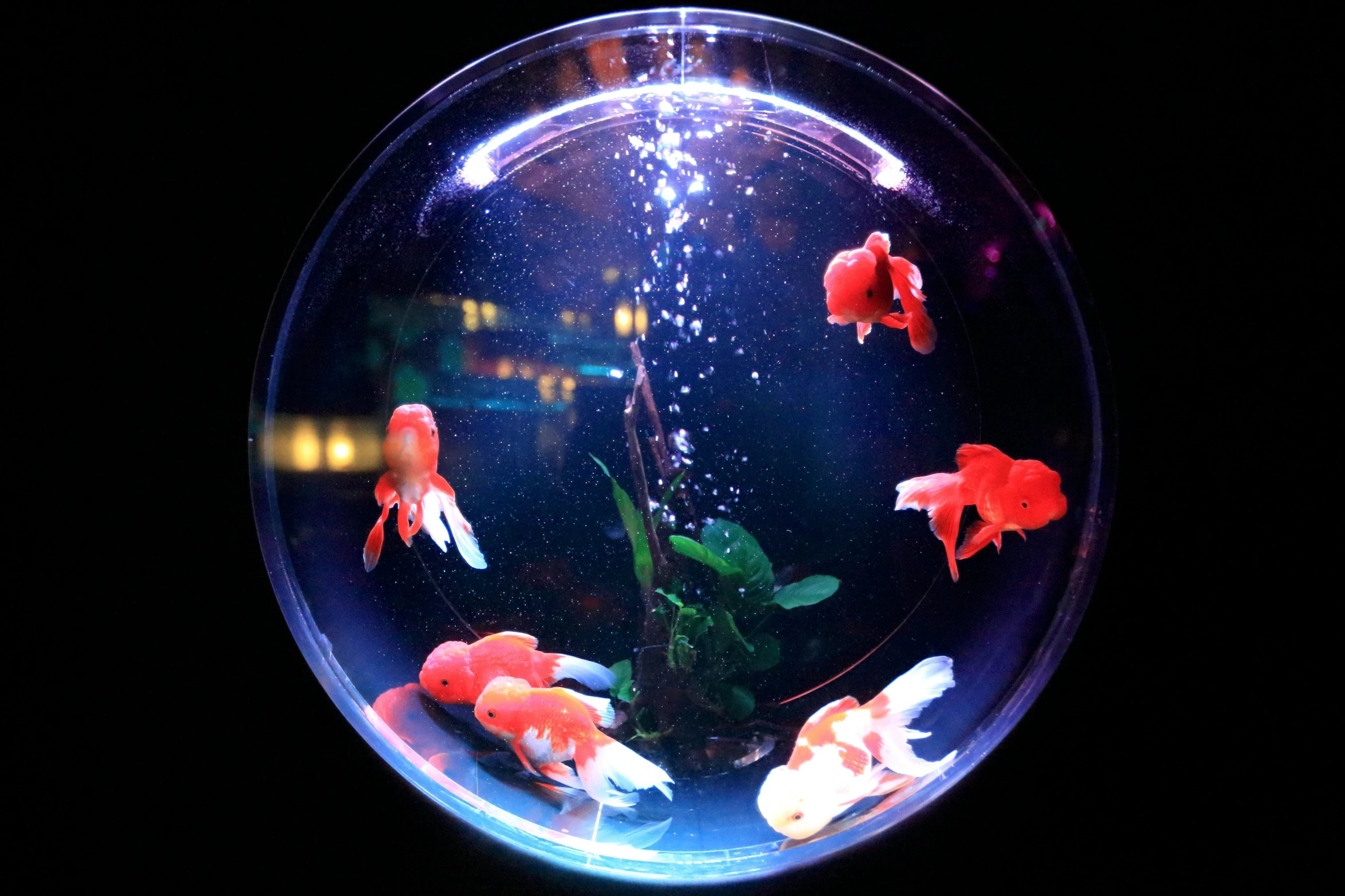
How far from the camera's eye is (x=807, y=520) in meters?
1.09

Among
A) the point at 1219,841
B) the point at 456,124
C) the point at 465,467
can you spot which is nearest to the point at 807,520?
the point at 465,467

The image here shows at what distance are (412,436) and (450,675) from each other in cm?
34

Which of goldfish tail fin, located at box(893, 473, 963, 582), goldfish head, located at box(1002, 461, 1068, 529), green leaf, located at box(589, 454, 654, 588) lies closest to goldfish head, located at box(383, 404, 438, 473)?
green leaf, located at box(589, 454, 654, 588)

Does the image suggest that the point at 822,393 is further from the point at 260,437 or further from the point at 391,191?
the point at 260,437

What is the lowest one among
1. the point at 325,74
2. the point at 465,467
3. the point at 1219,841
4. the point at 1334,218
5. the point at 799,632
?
the point at 1219,841

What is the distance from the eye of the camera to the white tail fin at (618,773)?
110 centimetres

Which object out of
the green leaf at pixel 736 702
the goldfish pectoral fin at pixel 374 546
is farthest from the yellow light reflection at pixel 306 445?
the green leaf at pixel 736 702

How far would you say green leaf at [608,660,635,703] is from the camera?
1.12 meters

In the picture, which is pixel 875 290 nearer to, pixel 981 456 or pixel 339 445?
pixel 981 456

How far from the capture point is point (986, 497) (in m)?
1.06

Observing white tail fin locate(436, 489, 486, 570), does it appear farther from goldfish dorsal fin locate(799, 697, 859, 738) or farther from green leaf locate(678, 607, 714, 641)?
goldfish dorsal fin locate(799, 697, 859, 738)

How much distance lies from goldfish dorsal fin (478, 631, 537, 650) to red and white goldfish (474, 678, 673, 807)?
0.05 metres

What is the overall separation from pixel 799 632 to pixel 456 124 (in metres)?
0.83

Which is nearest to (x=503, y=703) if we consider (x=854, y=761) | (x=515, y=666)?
(x=515, y=666)
